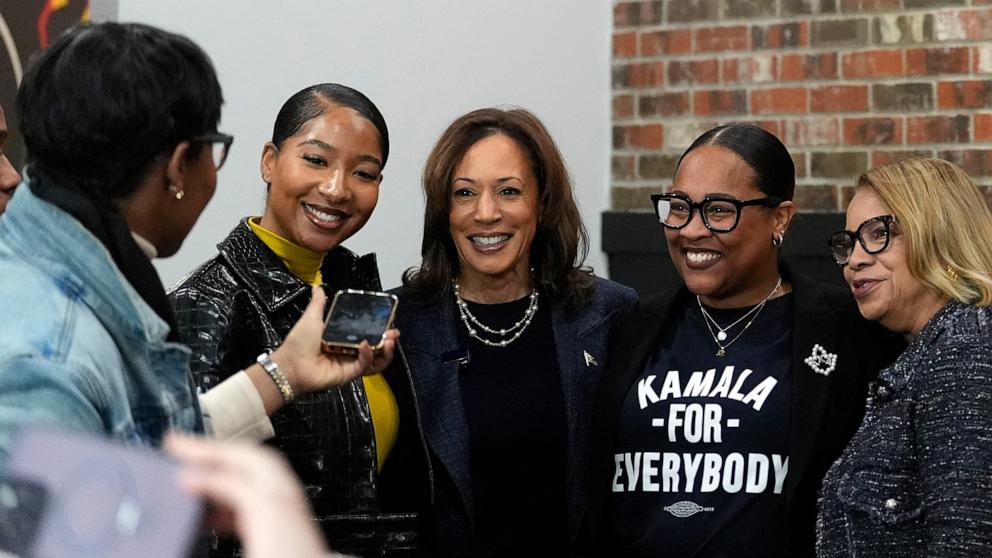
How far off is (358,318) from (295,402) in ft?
1.15

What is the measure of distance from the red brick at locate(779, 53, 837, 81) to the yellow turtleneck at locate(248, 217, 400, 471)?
95.9 inches

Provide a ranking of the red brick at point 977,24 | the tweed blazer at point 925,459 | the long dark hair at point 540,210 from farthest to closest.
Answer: the red brick at point 977,24, the long dark hair at point 540,210, the tweed blazer at point 925,459

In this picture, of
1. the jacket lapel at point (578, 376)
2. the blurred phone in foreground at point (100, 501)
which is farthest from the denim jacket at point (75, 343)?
the jacket lapel at point (578, 376)

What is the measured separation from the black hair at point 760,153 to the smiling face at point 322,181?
0.70m

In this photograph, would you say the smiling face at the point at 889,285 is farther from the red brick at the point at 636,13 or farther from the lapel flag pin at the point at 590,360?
the red brick at the point at 636,13

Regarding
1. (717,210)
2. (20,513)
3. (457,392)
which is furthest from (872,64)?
(20,513)

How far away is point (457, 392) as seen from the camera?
2719mm

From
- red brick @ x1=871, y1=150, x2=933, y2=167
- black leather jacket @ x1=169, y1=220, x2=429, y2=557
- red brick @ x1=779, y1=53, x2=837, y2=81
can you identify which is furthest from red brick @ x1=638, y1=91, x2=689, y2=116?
black leather jacket @ x1=169, y1=220, x2=429, y2=557

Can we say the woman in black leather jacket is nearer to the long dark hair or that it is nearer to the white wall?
the long dark hair

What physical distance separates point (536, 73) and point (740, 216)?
2.17 meters

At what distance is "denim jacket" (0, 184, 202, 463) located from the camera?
3.96 feet

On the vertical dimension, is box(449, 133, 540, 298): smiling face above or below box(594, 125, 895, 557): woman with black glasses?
above

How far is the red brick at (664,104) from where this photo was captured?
4.72m

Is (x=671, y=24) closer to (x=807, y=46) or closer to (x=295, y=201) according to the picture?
(x=807, y=46)
